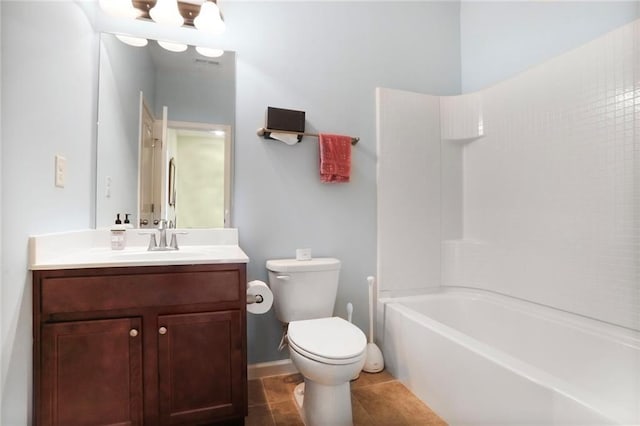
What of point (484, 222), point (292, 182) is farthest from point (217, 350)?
point (484, 222)

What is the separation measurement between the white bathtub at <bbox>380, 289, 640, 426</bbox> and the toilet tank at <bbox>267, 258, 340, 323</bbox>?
48 cm

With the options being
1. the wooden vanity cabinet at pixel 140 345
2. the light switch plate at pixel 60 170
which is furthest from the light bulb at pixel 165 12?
the wooden vanity cabinet at pixel 140 345

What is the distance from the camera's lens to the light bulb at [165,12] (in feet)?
5.62

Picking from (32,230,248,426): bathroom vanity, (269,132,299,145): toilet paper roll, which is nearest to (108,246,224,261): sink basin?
(32,230,248,426): bathroom vanity

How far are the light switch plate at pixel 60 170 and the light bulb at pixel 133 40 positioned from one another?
794 mm

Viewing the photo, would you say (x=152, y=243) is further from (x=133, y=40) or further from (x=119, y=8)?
(x=119, y=8)

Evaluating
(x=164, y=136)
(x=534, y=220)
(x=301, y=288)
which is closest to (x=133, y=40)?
(x=164, y=136)

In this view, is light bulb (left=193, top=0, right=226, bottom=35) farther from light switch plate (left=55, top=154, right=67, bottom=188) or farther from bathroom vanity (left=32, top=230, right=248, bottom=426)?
bathroom vanity (left=32, top=230, right=248, bottom=426)

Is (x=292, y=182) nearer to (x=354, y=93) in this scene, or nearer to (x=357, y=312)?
(x=354, y=93)

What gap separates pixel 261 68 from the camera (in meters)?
1.95

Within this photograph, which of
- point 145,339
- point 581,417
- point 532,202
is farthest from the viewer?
point 532,202

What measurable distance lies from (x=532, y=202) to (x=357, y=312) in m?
1.28

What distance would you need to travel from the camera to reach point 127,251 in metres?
1.61

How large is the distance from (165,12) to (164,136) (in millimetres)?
658
